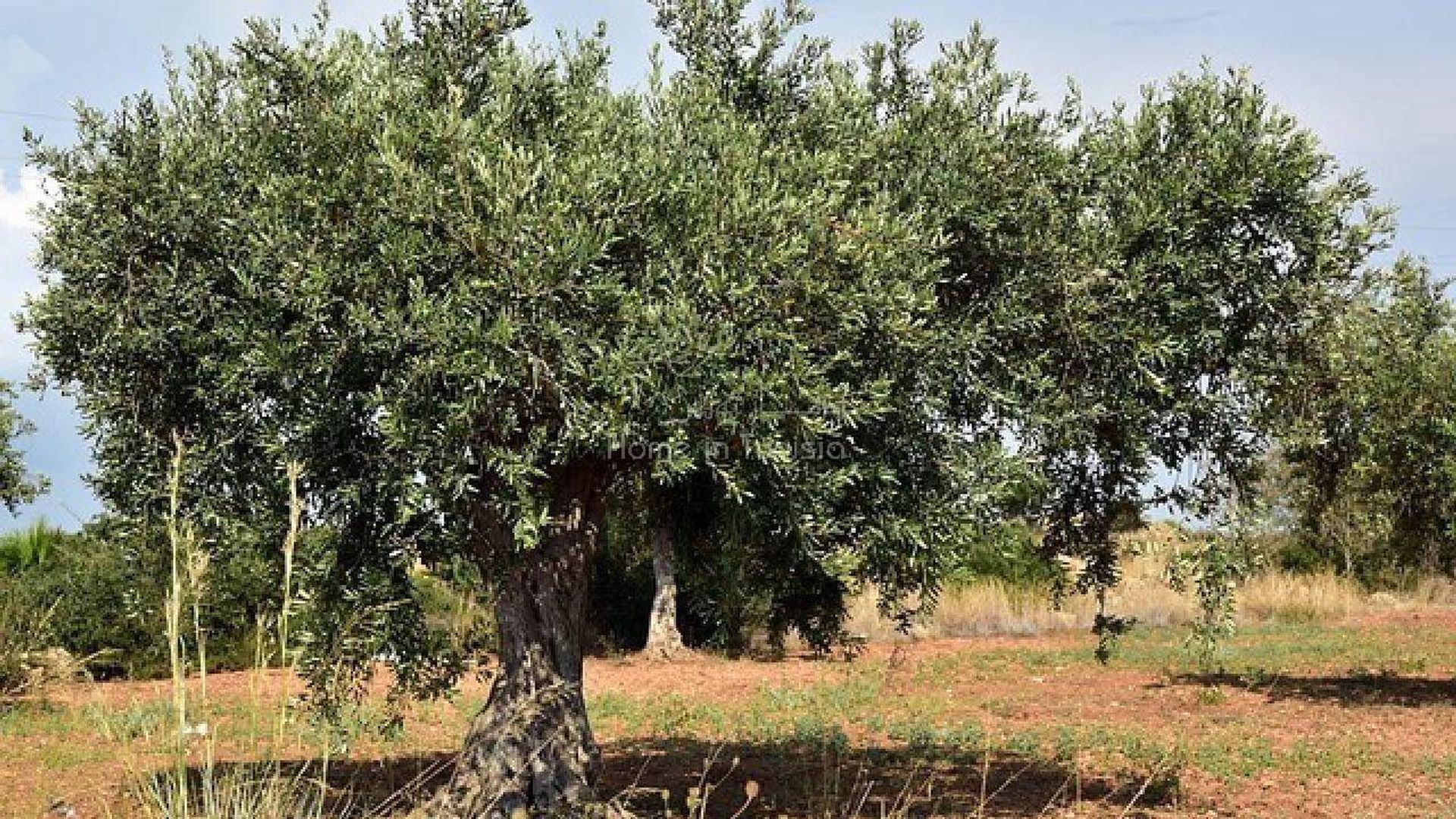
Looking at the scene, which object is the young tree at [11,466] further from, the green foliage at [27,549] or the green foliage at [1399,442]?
the green foliage at [1399,442]

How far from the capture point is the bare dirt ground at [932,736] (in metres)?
13.1

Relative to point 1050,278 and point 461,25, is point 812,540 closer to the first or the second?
point 1050,278

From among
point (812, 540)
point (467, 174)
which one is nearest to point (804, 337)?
point (812, 540)

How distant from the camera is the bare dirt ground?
516 inches

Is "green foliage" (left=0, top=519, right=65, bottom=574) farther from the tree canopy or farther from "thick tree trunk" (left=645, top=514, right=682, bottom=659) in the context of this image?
the tree canopy

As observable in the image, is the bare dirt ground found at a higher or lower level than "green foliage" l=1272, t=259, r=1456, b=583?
lower

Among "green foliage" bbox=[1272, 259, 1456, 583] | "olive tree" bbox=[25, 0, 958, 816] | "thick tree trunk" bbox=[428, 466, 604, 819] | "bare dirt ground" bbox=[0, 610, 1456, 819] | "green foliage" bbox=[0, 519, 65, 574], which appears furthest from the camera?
"green foliage" bbox=[0, 519, 65, 574]

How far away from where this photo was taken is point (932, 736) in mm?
16688

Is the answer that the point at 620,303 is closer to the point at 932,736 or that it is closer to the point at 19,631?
the point at 932,736

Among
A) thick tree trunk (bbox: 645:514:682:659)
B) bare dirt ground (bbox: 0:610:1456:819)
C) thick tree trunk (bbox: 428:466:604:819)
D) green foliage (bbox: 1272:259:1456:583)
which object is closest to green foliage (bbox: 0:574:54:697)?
bare dirt ground (bbox: 0:610:1456:819)

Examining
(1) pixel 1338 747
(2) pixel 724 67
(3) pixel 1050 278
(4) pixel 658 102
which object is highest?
(2) pixel 724 67

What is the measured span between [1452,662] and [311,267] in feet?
76.2

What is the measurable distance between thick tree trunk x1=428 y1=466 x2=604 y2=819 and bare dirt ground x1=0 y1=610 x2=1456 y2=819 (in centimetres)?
68

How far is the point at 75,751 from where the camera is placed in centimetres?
1597
